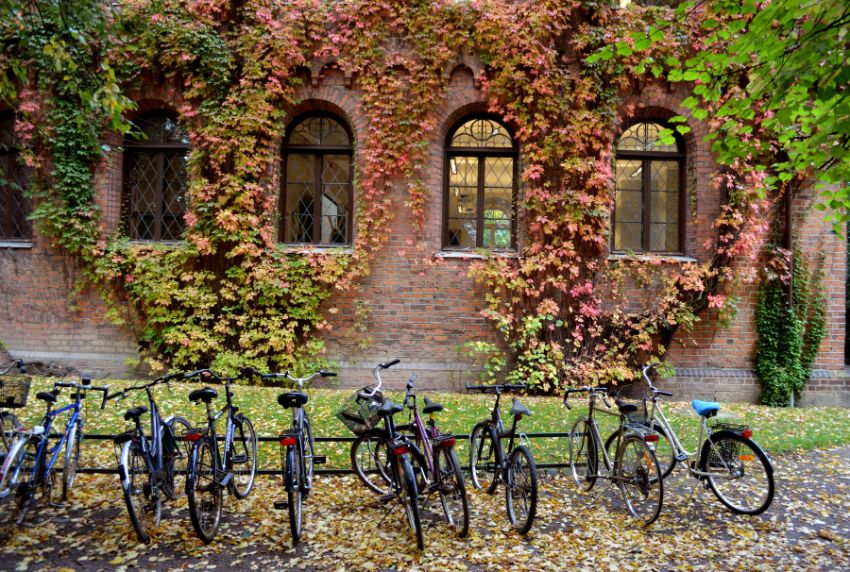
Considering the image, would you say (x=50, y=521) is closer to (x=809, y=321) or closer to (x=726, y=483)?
(x=726, y=483)

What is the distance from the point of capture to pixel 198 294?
8562 mm

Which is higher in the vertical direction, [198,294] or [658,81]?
[658,81]

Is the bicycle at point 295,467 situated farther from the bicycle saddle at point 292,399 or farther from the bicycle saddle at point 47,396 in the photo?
the bicycle saddle at point 47,396

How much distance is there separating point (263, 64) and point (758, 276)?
8.79 m

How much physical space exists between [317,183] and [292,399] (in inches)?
227

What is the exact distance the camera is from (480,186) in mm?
9039

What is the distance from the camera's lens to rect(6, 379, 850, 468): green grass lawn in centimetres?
567

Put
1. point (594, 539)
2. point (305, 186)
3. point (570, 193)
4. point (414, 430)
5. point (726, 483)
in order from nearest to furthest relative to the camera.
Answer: point (594, 539), point (414, 430), point (726, 483), point (570, 193), point (305, 186)

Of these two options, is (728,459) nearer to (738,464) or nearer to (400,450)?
(738,464)

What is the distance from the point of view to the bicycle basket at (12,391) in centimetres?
439

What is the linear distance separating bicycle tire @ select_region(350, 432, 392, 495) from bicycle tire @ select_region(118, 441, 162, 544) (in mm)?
1576

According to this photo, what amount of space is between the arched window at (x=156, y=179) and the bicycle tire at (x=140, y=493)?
5953mm

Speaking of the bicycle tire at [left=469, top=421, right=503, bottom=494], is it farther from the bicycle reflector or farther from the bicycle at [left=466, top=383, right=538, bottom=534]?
the bicycle reflector

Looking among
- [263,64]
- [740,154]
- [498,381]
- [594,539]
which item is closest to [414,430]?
[594,539]
